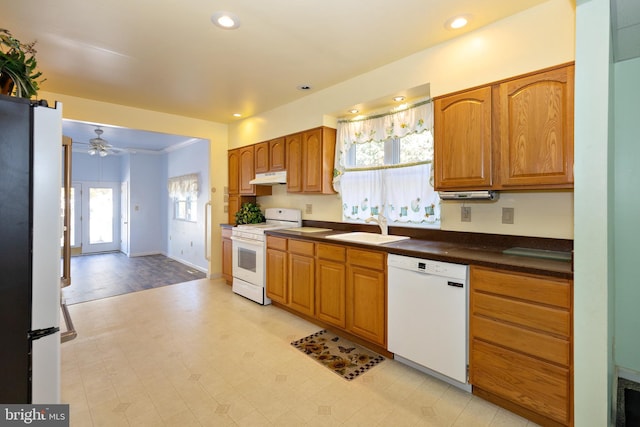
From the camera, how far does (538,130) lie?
1.95 metres

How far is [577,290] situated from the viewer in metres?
1.55

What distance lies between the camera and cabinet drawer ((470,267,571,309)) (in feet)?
5.37

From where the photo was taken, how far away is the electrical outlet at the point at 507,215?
7.55 feet

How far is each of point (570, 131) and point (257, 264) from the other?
10.8ft

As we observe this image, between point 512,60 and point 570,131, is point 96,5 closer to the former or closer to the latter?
point 512,60

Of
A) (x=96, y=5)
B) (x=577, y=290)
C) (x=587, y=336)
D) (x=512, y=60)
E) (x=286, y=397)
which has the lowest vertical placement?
(x=286, y=397)

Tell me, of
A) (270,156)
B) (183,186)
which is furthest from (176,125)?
(183,186)

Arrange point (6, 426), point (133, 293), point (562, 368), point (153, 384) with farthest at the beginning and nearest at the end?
1. point (133, 293)
2. point (153, 384)
3. point (562, 368)
4. point (6, 426)

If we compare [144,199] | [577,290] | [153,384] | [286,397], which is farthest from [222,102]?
Answer: [144,199]

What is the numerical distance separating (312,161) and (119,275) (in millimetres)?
4263

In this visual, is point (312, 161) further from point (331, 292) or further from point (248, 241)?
point (331, 292)

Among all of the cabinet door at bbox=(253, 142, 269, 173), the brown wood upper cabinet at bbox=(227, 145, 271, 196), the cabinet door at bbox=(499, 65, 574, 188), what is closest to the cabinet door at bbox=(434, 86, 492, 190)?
the cabinet door at bbox=(499, 65, 574, 188)

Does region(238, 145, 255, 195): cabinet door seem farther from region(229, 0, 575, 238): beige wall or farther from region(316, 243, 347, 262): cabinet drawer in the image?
region(316, 243, 347, 262): cabinet drawer

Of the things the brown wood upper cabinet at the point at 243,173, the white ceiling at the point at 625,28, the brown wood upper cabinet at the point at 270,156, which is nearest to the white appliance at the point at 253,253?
the brown wood upper cabinet at the point at 243,173
